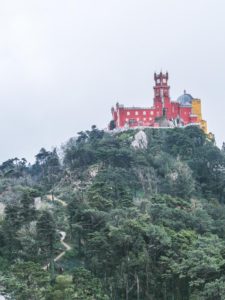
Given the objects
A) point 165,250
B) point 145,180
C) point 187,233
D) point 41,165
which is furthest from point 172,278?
point 41,165

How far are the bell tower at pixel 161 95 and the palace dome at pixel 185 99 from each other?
3059 millimetres

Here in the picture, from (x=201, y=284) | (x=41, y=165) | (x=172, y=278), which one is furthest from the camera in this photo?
(x=41, y=165)

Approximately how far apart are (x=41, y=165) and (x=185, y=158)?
24.6 metres

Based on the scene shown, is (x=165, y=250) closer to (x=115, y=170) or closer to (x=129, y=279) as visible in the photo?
(x=129, y=279)

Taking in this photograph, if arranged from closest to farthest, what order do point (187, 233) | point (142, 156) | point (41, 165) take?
1. point (187, 233)
2. point (142, 156)
3. point (41, 165)

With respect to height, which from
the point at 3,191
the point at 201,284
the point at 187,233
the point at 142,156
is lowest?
the point at 201,284

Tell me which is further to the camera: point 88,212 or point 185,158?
point 185,158

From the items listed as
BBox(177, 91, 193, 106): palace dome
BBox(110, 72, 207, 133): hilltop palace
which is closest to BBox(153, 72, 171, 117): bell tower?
BBox(110, 72, 207, 133): hilltop palace

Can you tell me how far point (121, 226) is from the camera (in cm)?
4634

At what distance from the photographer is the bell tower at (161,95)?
92062 mm

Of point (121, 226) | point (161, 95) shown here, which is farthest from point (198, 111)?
point (121, 226)

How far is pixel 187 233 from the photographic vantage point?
47656mm

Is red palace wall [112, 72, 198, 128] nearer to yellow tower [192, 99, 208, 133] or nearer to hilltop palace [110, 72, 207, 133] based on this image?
hilltop palace [110, 72, 207, 133]

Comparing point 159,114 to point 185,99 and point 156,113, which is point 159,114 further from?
point 185,99
